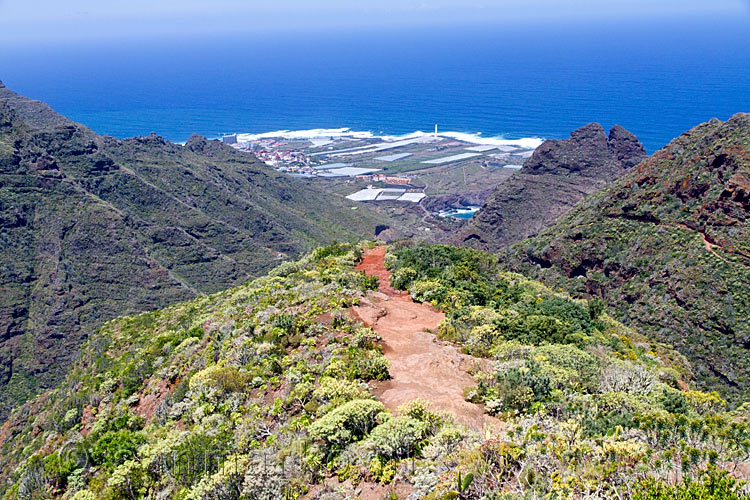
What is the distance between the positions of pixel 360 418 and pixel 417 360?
12.5 ft

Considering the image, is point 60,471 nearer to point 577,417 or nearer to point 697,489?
point 577,417

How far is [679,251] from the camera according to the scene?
29.8 metres

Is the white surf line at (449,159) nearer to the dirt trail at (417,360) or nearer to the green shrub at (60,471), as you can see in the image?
the dirt trail at (417,360)

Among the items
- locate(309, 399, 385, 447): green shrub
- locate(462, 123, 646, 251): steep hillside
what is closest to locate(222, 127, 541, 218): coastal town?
locate(462, 123, 646, 251): steep hillside

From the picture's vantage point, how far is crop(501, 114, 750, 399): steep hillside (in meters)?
25.3

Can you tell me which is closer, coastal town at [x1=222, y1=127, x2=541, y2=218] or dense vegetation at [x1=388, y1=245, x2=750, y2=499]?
dense vegetation at [x1=388, y1=245, x2=750, y2=499]

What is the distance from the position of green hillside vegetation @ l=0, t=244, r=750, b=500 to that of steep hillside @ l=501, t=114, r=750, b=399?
6593 millimetres

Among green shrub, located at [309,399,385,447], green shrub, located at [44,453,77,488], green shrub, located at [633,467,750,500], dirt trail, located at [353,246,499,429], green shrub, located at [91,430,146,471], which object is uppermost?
green shrub, located at [633,467,750,500]

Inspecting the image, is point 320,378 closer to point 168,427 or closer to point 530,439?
point 168,427

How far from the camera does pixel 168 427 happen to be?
1240cm

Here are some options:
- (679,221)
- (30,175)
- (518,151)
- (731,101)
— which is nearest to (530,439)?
(679,221)

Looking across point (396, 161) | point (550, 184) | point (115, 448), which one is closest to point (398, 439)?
point (115, 448)

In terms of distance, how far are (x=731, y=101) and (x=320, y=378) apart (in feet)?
667

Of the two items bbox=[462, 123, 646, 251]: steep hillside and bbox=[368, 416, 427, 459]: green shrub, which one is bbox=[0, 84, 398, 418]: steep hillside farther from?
bbox=[368, 416, 427, 459]: green shrub
